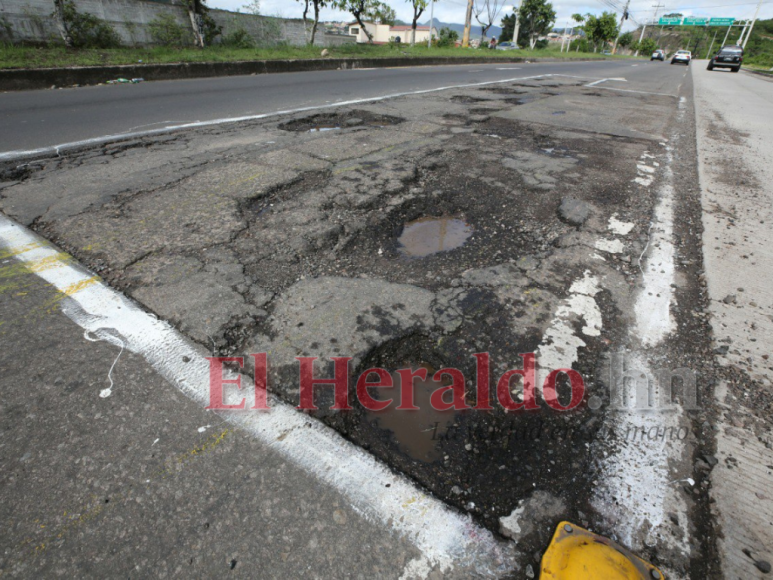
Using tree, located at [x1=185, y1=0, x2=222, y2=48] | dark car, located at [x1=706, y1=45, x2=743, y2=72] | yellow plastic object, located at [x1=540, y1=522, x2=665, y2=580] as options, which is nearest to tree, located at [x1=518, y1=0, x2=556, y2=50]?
dark car, located at [x1=706, y1=45, x2=743, y2=72]

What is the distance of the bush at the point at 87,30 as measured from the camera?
11.1 meters

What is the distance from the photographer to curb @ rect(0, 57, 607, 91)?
25.8 feet

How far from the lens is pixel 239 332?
5.57 ft

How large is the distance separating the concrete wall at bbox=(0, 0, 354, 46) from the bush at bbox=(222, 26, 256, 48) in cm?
17

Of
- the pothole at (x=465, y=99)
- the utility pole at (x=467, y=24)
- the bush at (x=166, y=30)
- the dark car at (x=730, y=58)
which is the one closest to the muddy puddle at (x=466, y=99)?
the pothole at (x=465, y=99)

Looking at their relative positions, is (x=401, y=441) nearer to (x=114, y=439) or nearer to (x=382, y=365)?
(x=382, y=365)

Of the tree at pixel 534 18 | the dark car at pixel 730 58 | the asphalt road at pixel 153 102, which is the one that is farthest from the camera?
the tree at pixel 534 18

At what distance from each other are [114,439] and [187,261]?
115 centimetres

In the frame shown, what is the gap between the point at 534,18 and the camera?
5122 centimetres

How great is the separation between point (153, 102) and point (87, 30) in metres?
8.37

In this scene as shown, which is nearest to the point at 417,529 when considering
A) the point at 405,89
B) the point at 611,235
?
the point at 611,235

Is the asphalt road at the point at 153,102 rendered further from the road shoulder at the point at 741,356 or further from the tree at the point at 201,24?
the road shoulder at the point at 741,356

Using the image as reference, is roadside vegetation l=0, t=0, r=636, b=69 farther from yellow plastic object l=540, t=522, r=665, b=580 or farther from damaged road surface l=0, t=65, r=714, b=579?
yellow plastic object l=540, t=522, r=665, b=580

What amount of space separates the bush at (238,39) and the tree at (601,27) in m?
54.7
